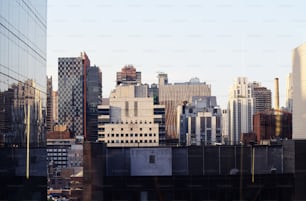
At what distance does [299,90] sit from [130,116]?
42528 mm

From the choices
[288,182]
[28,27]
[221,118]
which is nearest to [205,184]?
[288,182]

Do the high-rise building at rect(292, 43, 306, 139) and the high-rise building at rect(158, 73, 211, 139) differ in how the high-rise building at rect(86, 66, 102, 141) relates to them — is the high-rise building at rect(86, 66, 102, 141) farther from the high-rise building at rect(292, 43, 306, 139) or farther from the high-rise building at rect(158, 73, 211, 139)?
the high-rise building at rect(292, 43, 306, 139)

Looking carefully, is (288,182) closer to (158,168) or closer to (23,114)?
(158,168)

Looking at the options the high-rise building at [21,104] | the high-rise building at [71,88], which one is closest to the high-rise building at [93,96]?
the high-rise building at [71,88]

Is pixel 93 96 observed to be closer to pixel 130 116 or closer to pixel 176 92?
pixel 130 116

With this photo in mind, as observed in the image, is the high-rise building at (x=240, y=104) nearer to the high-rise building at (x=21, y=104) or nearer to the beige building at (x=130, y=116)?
the beige building at (x=130, y=116)

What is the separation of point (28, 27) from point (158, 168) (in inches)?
142

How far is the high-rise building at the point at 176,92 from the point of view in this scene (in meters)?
57.1

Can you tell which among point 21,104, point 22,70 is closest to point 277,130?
point 22,70

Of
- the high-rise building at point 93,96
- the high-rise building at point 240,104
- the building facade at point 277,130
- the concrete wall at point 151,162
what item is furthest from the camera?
the high-rise building at point 240,104

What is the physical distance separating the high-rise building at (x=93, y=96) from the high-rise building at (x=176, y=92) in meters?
6.80

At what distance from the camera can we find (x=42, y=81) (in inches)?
411

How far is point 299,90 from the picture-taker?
10953 mm

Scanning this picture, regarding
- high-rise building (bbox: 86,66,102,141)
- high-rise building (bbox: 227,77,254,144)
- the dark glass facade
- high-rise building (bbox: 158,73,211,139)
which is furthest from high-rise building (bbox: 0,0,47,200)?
high-rise building (bbox: 227,77,254,144)
